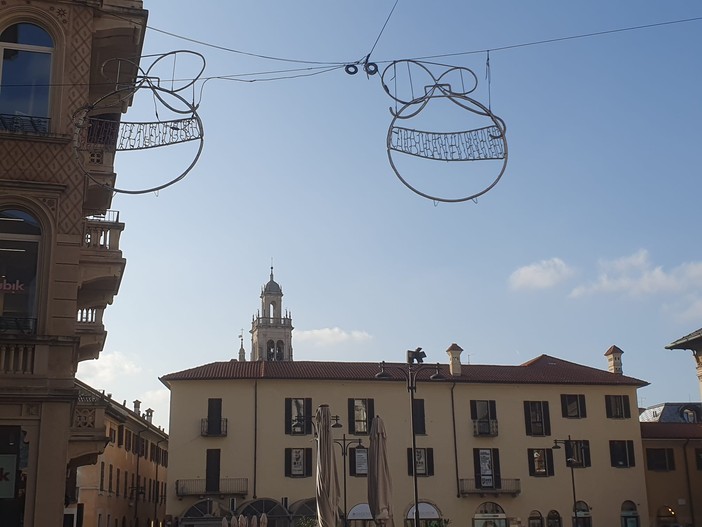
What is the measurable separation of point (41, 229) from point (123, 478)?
136ft

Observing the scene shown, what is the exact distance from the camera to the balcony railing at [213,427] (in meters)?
47.1

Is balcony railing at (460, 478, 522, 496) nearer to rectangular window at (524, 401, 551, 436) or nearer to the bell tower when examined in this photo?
rectangular window at (524, 401, 551, 436)

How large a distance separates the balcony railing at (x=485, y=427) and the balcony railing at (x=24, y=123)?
126 ft

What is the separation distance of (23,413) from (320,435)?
14293 mm

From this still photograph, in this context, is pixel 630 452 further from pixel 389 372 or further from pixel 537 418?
pixel 389 372

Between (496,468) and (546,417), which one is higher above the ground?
(546,417)

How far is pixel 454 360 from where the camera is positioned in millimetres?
52188

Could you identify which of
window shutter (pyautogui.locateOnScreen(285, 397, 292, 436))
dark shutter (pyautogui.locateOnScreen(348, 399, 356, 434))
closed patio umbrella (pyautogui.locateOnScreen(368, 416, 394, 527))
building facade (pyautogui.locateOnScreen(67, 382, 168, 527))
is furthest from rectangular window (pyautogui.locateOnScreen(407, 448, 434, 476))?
closed patio umbrella (pyautogui.locateOnScreen(368, 416, 394, 527))

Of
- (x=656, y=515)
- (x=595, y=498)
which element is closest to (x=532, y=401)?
(x=595, y=498)

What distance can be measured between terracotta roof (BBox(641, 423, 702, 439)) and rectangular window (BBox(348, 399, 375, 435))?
1699cm

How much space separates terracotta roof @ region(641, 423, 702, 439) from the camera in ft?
170

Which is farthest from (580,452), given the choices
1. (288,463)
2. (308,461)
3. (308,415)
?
(288,463)

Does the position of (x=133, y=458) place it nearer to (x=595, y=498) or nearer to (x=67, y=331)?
(x=595, y=498)

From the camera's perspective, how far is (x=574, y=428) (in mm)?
50906
